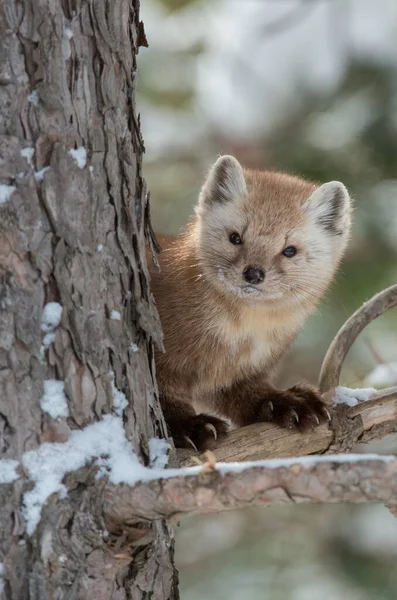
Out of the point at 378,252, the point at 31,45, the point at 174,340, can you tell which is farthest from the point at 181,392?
the point at 378,252

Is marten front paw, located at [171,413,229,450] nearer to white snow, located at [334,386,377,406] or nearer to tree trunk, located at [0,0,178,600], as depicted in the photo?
white snow, located at [334,386,377,406]

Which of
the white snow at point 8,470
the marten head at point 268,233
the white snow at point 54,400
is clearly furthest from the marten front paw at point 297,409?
the white snow at point 8,470

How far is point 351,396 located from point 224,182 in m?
1.15

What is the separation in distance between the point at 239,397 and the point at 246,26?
4080 mm

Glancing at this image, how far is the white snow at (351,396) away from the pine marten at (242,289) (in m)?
0.08

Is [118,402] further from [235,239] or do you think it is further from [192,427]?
[235,239]

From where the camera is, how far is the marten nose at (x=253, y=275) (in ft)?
12.5

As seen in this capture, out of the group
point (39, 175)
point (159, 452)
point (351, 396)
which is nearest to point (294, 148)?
point (351, 396)

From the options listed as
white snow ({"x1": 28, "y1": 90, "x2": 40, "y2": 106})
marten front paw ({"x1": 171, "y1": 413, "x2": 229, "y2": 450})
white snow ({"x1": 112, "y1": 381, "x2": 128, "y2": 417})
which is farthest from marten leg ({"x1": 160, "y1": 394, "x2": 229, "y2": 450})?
white snow ({"x1": 28, "y1": 90, "x2": 40, "y2": 106})

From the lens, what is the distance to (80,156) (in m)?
2.52

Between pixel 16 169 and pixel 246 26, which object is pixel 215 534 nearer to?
pixel 246 26

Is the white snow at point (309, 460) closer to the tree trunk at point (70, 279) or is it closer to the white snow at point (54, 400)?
the tree trunk at point (70, 279)

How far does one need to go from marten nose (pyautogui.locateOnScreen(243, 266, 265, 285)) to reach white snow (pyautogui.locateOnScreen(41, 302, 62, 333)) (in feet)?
4.78

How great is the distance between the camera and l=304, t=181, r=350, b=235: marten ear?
4.20 metres
